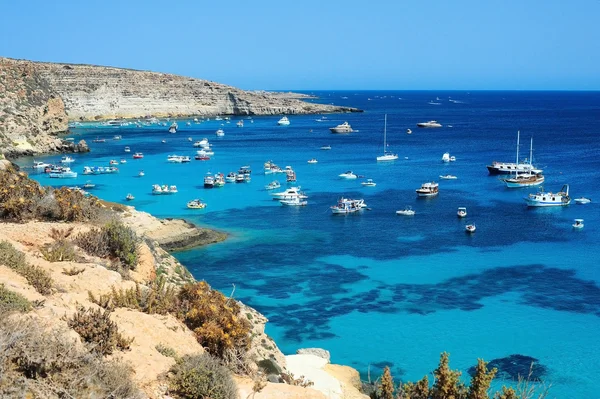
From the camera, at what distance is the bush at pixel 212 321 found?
12031 mm

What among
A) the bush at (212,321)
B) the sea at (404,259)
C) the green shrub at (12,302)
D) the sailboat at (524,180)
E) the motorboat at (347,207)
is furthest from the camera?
the sailboat at (524,180)

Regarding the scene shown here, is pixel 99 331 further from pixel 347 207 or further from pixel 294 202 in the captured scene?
pixel 294 202

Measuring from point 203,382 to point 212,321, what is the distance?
9.92 ft

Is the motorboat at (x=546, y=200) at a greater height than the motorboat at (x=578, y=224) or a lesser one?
greater

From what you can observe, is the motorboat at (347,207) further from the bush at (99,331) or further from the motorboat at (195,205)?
the bush at (99,331)

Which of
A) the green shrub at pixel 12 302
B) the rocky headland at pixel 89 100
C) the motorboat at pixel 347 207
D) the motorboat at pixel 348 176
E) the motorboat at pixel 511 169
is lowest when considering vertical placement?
the motorboat at pixel 347 207

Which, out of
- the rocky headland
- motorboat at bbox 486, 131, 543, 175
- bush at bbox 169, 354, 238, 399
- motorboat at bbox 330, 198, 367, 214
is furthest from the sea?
the rocky headland

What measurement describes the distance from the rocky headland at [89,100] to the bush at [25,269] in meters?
68.9

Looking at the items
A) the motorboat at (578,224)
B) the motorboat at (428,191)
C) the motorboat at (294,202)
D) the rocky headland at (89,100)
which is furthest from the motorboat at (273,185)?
the rocky headland at (89,100)

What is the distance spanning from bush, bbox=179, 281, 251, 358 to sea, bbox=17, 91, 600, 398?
143 inches

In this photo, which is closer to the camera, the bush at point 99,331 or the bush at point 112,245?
the bush at point 99,331

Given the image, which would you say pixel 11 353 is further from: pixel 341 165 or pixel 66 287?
pixel 341 165

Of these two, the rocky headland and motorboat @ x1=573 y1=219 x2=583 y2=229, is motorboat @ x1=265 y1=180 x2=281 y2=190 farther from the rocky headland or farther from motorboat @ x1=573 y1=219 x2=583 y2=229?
the rocky headland

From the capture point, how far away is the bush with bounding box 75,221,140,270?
14.7m
